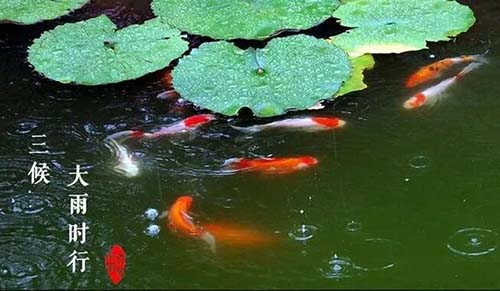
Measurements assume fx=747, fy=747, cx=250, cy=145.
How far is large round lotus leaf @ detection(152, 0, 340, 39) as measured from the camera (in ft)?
9.21

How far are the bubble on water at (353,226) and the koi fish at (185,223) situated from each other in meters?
0.37

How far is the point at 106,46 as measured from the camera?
2.73 m

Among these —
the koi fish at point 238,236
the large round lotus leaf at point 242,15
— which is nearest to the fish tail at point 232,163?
the koi fish at point 238,236

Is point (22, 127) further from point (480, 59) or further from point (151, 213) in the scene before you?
point (480, 59)

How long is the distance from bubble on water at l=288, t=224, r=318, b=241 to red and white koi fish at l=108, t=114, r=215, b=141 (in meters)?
0.59

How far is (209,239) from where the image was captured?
200cm

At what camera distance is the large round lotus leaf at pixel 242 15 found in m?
2.81

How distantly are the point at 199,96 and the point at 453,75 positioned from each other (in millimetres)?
903

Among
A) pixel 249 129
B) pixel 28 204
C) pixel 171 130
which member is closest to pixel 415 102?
pixel 249 129

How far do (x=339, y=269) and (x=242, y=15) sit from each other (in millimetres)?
1286

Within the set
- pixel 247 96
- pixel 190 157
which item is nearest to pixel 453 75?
pixel 247 96

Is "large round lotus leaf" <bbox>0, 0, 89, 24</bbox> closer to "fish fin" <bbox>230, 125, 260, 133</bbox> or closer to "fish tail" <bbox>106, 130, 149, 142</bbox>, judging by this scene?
"fish tail" <bbox>106, 130, 149, 142</bbox>

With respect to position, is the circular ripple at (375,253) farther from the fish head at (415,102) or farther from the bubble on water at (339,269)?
the fish head at (415,102)

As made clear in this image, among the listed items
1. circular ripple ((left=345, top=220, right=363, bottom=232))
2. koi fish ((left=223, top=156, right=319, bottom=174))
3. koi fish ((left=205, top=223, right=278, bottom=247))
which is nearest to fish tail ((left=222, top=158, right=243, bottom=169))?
koi fish ((left=223, top=156, right=319, bottom=174))
